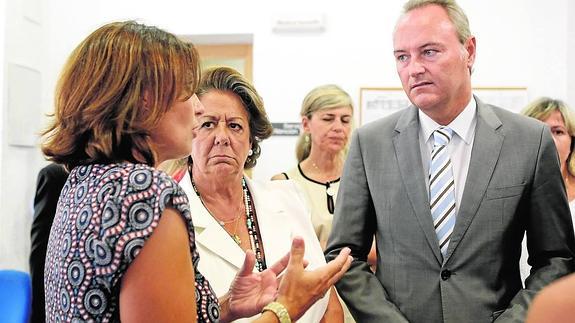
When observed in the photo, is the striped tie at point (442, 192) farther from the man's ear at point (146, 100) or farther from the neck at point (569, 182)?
the neck at point (569, 182)

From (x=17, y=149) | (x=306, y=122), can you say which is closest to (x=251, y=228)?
(x=306, y=122)

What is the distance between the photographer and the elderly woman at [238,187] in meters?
2.18

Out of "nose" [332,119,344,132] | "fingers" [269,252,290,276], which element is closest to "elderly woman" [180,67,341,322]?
"fingers" [269,252,290,276]

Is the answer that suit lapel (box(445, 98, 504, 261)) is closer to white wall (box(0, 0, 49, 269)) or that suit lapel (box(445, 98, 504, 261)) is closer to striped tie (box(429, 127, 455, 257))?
striped tie (box(429, 127, 455, 257))

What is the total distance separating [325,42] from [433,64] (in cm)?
305

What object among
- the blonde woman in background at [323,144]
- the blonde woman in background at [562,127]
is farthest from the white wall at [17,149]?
the blonde woman in background at [562,127]

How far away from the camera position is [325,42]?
16.3 feet

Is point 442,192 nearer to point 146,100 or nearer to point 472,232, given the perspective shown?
point 472,232

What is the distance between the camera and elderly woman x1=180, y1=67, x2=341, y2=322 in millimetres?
2176

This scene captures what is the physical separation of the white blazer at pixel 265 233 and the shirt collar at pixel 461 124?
1.71 ft

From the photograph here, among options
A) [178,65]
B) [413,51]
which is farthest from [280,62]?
[178,65]

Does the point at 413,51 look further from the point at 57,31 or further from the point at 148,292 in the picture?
the point at 57,31

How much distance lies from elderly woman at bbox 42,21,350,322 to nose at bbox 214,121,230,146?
76 cm

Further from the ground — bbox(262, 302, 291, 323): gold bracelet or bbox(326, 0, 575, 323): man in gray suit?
bbox(326, 0, 575, 323): man in gray suit
